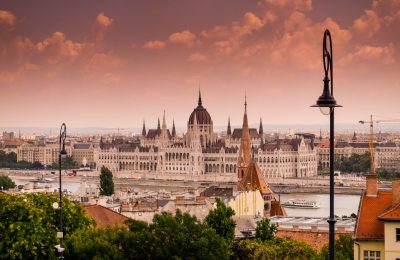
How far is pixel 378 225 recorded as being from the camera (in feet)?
36.6

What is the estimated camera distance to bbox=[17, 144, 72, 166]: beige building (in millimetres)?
110688

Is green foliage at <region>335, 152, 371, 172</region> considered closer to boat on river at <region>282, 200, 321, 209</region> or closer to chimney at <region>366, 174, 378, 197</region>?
boat on river at <region>282, 200, 321, 209</region>

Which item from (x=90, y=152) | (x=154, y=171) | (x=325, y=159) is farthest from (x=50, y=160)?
(x=325, y=159)

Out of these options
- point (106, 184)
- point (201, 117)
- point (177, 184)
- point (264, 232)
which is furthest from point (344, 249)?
point (201, 117)

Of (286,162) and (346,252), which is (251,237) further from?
(286,162)

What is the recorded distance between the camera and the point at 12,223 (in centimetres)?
1326

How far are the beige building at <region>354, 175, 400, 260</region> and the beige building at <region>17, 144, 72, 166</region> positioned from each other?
100178 millimetres

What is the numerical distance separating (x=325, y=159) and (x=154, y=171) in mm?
17252

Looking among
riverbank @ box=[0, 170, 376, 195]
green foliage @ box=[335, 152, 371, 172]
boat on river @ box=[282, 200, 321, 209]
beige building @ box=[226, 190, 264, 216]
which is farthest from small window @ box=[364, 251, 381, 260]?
green foliage @ box=[335, 152, 371, 172]

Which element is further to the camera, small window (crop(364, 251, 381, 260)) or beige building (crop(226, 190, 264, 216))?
beige building (crop(226, 190, 264, 216))

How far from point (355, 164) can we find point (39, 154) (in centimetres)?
4097

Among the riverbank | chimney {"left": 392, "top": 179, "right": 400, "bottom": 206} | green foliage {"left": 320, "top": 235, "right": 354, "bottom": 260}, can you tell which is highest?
chimney {"left": 392, "top": 179, "right": 400, "bottom": 206}

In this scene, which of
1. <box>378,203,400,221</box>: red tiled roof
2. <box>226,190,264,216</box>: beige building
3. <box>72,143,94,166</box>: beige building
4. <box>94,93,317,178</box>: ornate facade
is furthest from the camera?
<box>72,143,94,166</box>: beige building

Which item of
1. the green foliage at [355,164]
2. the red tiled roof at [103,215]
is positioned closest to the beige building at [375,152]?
the green foliage at [355,164]
